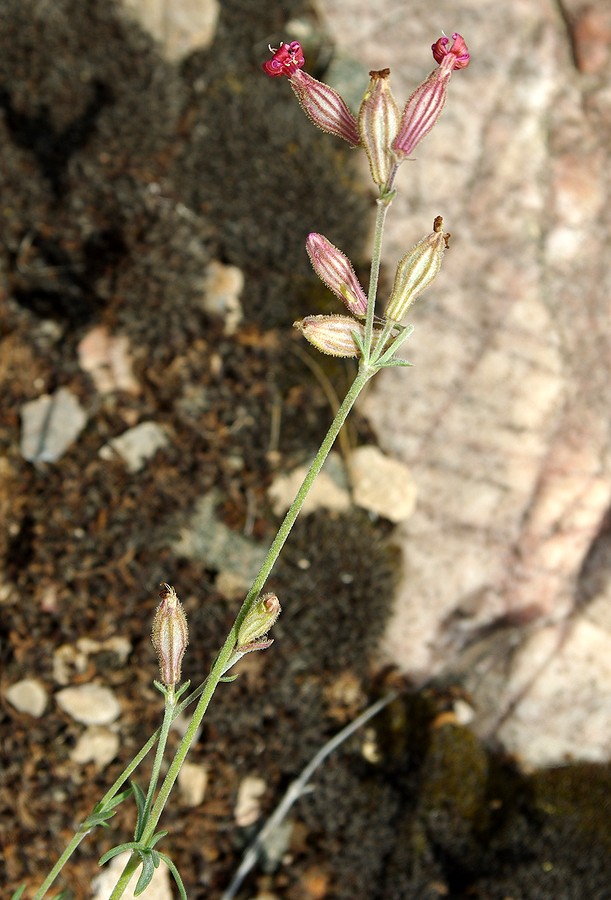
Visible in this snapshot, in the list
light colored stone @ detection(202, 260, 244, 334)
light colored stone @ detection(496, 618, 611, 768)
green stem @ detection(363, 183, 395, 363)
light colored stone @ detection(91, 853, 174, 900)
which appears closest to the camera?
green stem @ detection(363, 183, 395, 363)

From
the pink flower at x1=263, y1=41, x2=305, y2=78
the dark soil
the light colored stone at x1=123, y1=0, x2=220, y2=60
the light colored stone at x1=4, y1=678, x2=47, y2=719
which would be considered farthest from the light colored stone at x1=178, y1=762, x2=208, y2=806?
the light colored stone at x1=123, y1=0, x2=220, y2=60

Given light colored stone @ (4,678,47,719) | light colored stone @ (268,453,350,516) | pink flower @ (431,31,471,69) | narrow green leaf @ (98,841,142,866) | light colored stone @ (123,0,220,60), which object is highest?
pink flower @ (431,31,471,69)

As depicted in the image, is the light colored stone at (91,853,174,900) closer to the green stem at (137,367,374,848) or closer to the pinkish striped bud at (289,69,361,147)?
the green stem at (137,367,374,848)

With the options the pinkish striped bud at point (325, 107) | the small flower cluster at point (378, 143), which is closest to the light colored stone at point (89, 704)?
the small flower cluster at point (378, 143)

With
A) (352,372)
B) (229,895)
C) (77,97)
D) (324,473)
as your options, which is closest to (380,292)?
(352,372)

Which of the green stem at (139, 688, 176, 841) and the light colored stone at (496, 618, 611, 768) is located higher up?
the green stem at (139, 688, 176, 841)

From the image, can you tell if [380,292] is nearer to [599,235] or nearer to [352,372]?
[352,372]

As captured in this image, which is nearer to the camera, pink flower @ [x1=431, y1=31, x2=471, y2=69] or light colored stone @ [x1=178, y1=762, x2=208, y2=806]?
pink flower @ [x1=431, y1=31, x2=471, y2=69]
